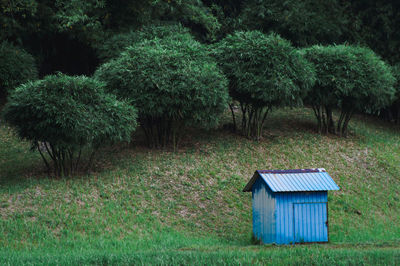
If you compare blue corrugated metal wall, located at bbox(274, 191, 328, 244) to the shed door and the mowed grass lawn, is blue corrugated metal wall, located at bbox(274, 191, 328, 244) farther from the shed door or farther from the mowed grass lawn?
the mowed grass lawn

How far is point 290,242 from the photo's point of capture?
1009 cm

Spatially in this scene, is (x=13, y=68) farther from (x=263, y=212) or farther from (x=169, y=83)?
(x=263, y=212)

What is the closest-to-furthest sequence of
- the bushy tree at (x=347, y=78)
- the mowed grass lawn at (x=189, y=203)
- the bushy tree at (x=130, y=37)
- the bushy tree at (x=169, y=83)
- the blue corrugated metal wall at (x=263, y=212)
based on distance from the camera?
the mowed grass lawn at (x=189, y=203)
the blue corrugated metal wall at (x=263, y=212)
the bushy tree at (x=169, y=83)
the bushy tree at (x=130, y=37)
the bushy tree at (x=347, y=78)

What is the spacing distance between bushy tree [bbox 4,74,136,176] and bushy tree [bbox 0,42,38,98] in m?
5.24

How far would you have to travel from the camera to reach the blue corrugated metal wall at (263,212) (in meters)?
10.2

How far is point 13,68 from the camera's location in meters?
17.8

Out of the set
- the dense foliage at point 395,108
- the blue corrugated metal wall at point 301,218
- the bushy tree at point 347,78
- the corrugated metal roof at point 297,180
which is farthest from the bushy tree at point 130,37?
the dense foliage at point 395,108

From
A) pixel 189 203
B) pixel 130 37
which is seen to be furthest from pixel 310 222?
pixel 130 37

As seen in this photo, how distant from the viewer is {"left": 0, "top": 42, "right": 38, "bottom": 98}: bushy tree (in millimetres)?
17719

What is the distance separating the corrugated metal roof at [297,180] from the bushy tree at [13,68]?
37.1 feet

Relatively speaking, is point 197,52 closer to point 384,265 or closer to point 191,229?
point 191,229

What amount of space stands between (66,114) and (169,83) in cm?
362

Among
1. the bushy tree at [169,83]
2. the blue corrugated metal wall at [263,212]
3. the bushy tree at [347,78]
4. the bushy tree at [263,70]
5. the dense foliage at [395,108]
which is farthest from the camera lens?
the dense foliage at [395,108]

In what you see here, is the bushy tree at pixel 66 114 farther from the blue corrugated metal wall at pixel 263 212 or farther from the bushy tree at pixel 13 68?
the bushy tree at pixel 13 68
